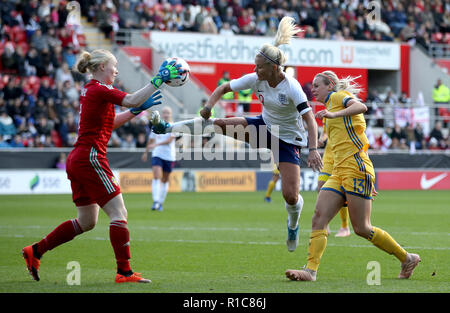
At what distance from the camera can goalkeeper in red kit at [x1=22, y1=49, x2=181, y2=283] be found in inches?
292

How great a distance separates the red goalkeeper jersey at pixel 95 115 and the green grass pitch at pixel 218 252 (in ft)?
4.72

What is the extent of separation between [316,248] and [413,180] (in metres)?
22.7

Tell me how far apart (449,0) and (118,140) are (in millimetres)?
24714

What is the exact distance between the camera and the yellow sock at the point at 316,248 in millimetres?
7832

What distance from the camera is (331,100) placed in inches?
322

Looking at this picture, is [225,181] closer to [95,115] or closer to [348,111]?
[348,111]

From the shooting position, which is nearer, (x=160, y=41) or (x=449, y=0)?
(x=160, y=41)

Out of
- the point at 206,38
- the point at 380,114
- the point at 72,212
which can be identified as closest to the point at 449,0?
the point at 380,114

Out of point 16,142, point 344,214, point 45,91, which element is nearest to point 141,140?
point 45,91

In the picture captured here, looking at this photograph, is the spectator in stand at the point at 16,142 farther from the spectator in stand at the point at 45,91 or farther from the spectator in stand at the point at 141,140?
the spectator in stand at the point at 141,140

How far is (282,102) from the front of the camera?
29.1 feet

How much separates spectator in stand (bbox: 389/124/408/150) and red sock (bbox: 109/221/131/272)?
990 inches

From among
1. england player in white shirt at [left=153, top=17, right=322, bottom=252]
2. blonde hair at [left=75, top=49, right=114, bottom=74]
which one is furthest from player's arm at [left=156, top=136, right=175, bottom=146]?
blonde hair at [left=75, top=49, right=114, bottom=74]

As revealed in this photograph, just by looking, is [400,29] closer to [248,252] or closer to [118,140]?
[118,140]
